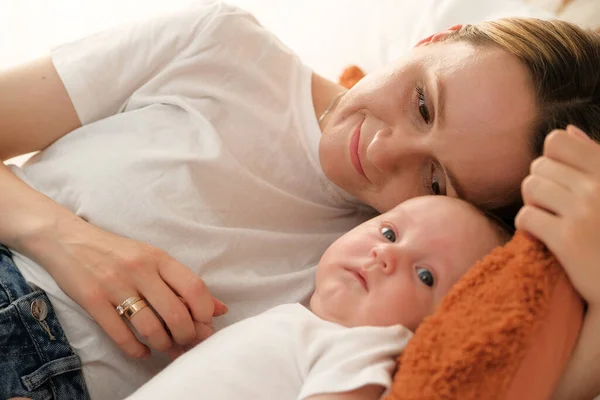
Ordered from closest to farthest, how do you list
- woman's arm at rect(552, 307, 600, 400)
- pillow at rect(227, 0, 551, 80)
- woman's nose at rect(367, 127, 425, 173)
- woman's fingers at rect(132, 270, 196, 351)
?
woman's arm at rect(552, 307, 600, 400)
woman's fingers at rect(132, 270, 196, 351)
woman's nose at rect(367, 127, 425, 173)
pillow at rect(227, 0, 551, 80)

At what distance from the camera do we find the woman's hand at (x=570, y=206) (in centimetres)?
77

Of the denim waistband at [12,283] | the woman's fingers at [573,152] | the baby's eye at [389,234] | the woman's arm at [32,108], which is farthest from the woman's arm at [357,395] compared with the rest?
the woman's arm at [32,108]

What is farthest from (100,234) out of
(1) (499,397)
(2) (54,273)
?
(1) (499,397)

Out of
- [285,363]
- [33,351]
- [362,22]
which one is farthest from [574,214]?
[362,22]

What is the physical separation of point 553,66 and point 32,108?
0.92 metres

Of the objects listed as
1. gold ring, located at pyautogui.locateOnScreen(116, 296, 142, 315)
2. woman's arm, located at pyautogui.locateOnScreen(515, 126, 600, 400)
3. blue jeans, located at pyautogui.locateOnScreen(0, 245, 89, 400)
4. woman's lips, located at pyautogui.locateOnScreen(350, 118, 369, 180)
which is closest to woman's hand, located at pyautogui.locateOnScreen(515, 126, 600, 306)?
woman's arm, located at pyautogui.locateOnScreen(515, 126, 600, 400)

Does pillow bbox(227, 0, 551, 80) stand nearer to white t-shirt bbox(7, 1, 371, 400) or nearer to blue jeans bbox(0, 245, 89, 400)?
white t-shirt bbox(7, 1, 371, 400)

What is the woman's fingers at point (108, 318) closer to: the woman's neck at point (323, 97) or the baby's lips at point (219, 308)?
the baby's lips at point (219, 308)

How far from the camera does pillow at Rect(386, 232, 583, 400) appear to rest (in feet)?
2.32

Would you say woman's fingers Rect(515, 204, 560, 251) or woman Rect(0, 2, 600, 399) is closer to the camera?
woman's fingers Rect(515, 204, 560, 251)

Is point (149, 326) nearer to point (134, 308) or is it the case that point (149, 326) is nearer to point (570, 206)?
point (134, 308)

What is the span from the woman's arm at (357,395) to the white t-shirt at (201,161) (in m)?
0.35

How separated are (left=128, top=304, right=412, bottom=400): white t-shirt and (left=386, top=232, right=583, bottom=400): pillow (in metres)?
0.05

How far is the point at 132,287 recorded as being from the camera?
0.96 metres
